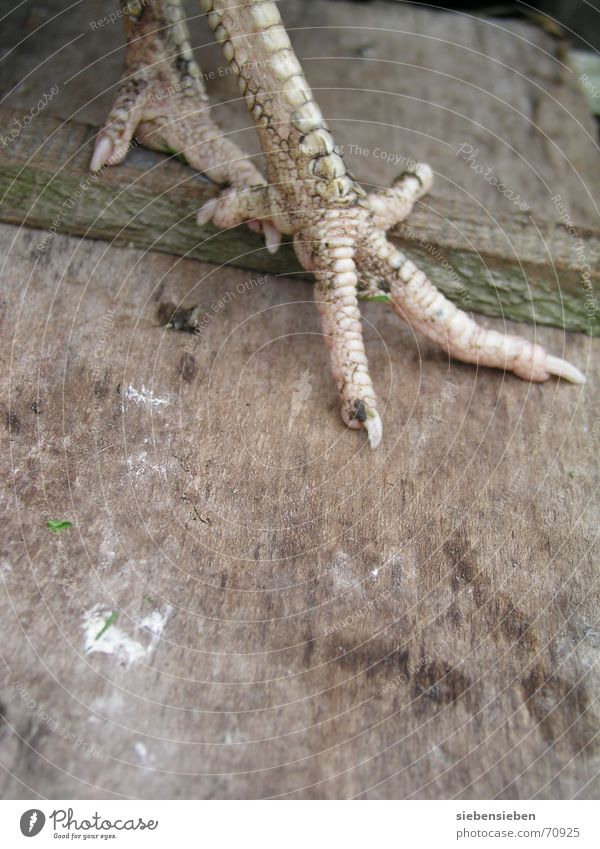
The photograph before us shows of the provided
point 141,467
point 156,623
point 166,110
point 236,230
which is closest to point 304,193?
point 236,230

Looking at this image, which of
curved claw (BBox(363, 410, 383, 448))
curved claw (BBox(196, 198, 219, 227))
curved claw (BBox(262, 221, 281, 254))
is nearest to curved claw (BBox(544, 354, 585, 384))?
curved claw (BBox(363, 410, 383, 448))

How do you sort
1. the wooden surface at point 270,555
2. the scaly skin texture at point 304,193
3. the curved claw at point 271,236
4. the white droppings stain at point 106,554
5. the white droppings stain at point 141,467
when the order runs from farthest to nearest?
the curved claw at point 271,236 → the scaly skin texture at point 304,193 → the white droppings stain at point 141,467 → the white droppings stain at point 106,554 → the wooden surface at point 270,555


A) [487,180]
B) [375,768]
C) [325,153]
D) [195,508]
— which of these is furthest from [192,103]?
[375,768]

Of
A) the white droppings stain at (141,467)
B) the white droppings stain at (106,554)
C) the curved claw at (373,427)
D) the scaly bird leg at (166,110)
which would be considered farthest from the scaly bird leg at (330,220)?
the white droppings stain at (106,554)

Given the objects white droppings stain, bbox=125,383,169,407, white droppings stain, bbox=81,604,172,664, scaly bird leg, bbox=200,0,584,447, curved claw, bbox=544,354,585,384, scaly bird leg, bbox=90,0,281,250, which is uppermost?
scaly bird leg, bbox=90,0,281,250

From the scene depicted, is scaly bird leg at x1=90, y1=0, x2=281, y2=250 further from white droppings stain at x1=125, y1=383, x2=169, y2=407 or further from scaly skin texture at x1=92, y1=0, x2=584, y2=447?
white droppings stain at x1=125, y1=383, x2=169, y2=407

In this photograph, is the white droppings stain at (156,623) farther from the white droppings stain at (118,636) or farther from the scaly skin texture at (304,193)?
the scaly skin texture at (304,193)

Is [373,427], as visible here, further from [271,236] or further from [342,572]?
[271,236]
